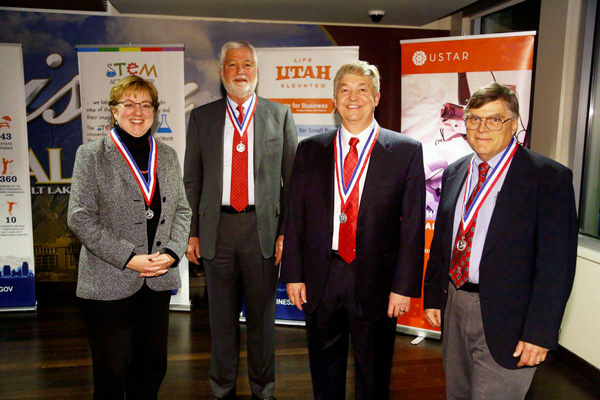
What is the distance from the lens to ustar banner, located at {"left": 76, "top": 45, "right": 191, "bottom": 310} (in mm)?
4047

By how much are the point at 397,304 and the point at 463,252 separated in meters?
0.37

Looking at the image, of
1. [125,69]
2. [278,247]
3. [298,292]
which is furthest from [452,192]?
[125,69]

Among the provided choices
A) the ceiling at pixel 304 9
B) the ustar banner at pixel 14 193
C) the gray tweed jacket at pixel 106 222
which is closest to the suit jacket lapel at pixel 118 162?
the gray tweed jacket at pixel 106 222

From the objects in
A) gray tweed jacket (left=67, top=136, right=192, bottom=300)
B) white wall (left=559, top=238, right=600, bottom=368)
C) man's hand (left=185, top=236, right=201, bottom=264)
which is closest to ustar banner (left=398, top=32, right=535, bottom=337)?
white wall (left=559, top=238, right=600, bottom=368)

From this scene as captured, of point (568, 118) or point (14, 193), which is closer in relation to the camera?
point (568, 118)

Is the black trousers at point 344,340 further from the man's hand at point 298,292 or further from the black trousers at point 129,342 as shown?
the black trousers at point 129,342

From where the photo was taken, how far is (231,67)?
8.41 feet

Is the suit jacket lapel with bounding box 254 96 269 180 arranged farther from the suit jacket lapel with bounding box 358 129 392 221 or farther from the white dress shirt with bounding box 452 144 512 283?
the white dress shirt with bounding box 452 144 512 283

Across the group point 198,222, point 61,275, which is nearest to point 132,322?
point 198,222

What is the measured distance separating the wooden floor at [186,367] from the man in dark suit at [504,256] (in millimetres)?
1344

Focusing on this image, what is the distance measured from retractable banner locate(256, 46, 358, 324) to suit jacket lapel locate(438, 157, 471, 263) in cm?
206

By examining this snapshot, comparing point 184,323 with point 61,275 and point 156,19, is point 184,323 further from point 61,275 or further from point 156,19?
point 156,19

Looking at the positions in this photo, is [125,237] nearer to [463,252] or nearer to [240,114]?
[240,114]

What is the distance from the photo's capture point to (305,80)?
3910 millimetres
